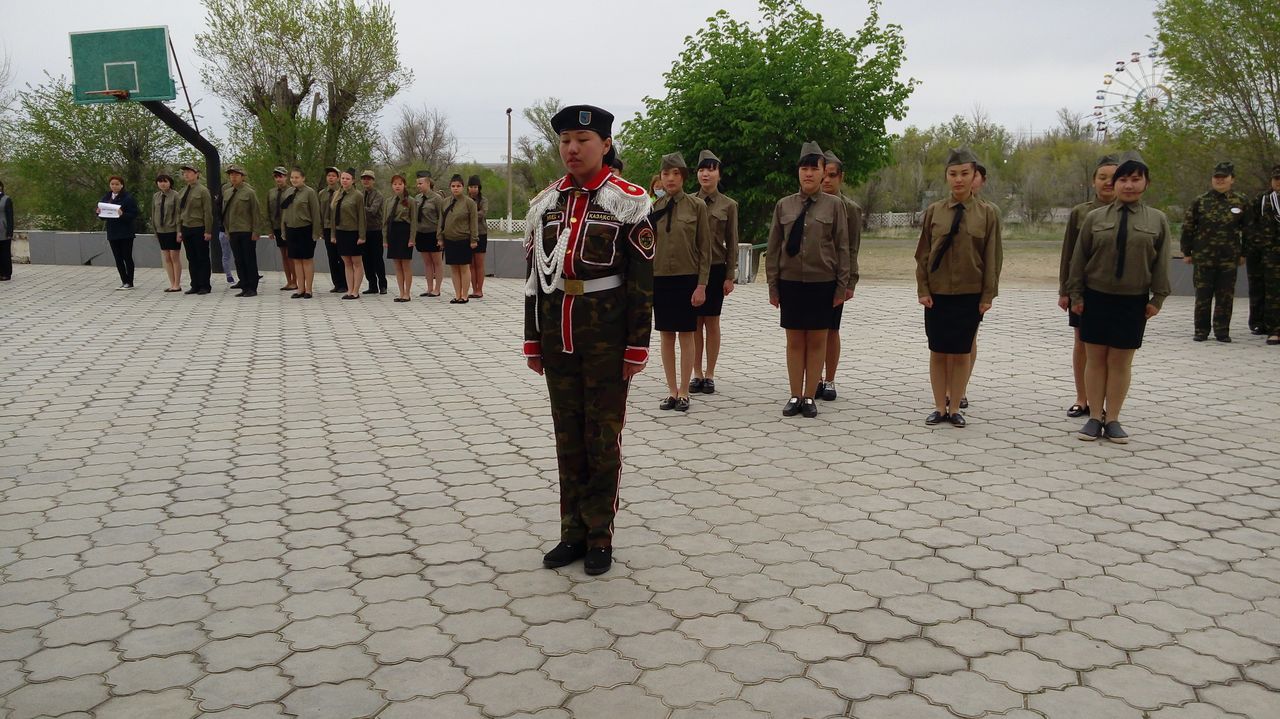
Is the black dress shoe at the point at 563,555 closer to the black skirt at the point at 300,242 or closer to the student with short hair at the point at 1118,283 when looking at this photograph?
the student with short hair at the point at 1118,283

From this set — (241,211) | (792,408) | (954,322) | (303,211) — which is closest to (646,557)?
(792,408)

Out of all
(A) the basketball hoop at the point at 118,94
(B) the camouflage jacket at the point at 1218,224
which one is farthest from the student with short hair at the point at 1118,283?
(A) the basketball hoop at the point at 118,94

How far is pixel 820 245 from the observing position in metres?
6.97

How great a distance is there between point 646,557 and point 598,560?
29 cm

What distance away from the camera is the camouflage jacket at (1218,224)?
1070cm

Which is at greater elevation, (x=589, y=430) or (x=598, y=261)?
(x=598, y=261)

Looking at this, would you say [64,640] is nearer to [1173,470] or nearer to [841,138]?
[1173,470]

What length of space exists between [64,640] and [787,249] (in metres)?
5.05

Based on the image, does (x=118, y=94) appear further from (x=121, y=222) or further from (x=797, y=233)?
(x=797, y=233)

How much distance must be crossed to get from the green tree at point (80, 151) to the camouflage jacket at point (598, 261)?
22.6m

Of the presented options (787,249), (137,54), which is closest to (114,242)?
(137,54)

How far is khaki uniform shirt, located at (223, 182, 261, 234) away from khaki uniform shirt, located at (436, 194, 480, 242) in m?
3.11

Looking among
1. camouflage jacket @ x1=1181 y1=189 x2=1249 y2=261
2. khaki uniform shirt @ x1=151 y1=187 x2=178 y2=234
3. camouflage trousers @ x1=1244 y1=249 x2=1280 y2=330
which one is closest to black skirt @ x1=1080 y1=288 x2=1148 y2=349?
camouflage jacket @ x1=1181 y1=189 x2=1249 y2=261

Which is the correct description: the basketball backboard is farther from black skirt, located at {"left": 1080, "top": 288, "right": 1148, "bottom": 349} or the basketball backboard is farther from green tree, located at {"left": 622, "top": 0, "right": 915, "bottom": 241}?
black skirt, located at {"left": 1080, "top": 288, "right": 1148, "bottom": 349}
